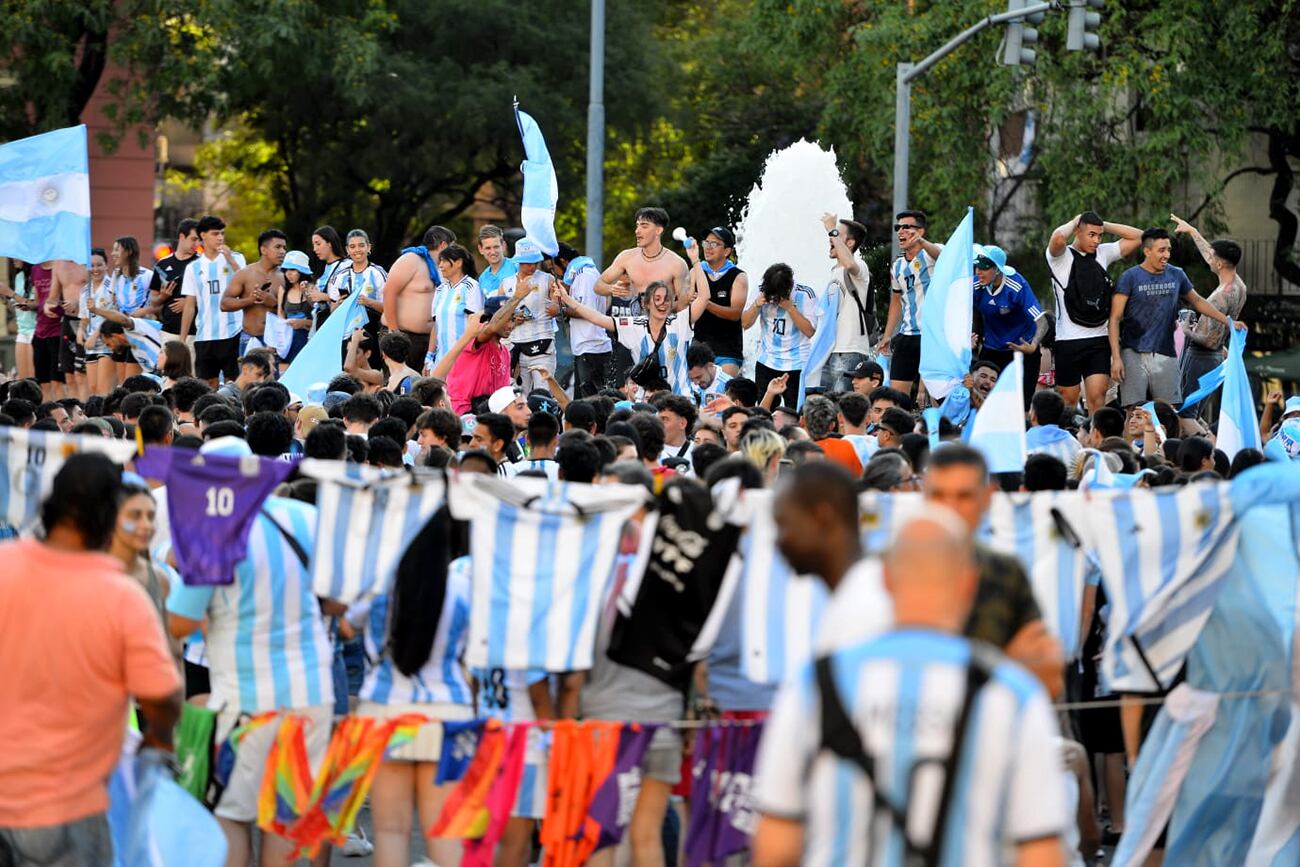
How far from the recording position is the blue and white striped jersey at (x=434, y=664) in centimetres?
726

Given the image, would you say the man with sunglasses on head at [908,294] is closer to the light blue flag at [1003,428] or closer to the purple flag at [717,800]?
the light blue flag at [1003,428]

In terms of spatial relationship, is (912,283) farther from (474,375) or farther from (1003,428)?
(1003,428)

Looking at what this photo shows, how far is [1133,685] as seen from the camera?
735 cm

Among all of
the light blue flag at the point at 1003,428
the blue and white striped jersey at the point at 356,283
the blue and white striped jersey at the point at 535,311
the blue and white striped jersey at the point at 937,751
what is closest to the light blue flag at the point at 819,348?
the blue and white striped jersey at the point at 535,311

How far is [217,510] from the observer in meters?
7.14

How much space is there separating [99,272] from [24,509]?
39.2 feet

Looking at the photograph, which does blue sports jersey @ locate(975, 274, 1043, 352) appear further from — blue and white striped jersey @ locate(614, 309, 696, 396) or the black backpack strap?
the black backpack strap

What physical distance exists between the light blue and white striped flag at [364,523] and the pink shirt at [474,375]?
7792 mm

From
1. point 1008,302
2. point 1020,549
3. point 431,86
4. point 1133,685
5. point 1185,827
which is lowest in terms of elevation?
point 1185,827

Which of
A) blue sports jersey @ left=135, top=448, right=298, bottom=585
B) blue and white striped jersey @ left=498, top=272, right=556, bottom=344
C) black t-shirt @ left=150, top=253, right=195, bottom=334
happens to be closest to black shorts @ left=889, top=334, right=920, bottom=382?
blue and white striped jersey @ left=498, top=272, right=556, bottom=344

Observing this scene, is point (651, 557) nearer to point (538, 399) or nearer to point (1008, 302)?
point (538, 399)

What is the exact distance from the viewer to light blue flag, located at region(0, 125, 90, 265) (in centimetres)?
1147

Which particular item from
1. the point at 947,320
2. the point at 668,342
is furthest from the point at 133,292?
the point at 947,320

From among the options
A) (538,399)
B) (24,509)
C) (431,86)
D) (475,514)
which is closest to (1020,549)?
(475,514)
